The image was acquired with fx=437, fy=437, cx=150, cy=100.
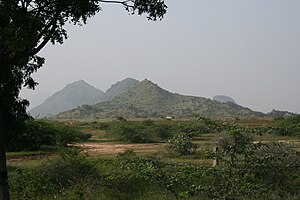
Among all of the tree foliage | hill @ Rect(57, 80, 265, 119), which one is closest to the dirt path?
the tree foliage

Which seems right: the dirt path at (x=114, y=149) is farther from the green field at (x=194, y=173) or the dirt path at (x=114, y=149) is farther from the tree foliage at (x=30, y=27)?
the tree foliage at (x=30, y=27)

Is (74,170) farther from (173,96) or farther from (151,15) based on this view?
(173,96)

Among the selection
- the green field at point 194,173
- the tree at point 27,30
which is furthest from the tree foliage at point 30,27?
the green field at point 194,173

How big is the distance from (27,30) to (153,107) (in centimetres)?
12644

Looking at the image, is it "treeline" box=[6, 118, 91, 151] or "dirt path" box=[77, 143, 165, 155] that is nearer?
"treeline" box=[6, 118, 91, 151]

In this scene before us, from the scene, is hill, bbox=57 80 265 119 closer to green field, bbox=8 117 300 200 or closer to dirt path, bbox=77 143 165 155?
dirt path, bbox=77 143 165 155

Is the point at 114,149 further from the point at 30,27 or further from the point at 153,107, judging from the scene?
the point at 153,107

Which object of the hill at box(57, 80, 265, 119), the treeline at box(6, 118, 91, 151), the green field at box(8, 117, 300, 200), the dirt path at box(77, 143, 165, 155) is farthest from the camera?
the hill at box(57, 80, 265, 119)

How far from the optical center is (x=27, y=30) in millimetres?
7527

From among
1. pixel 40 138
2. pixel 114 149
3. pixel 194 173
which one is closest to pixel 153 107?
pixel 114 149

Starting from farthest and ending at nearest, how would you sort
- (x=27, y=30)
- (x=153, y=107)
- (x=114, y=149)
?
(x=153, y=107), (x=114, y=149), (x=27, y=30)

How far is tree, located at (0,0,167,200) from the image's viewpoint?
760 cm

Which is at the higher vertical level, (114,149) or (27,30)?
(27,30)

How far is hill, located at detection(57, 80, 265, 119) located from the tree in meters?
98.1
